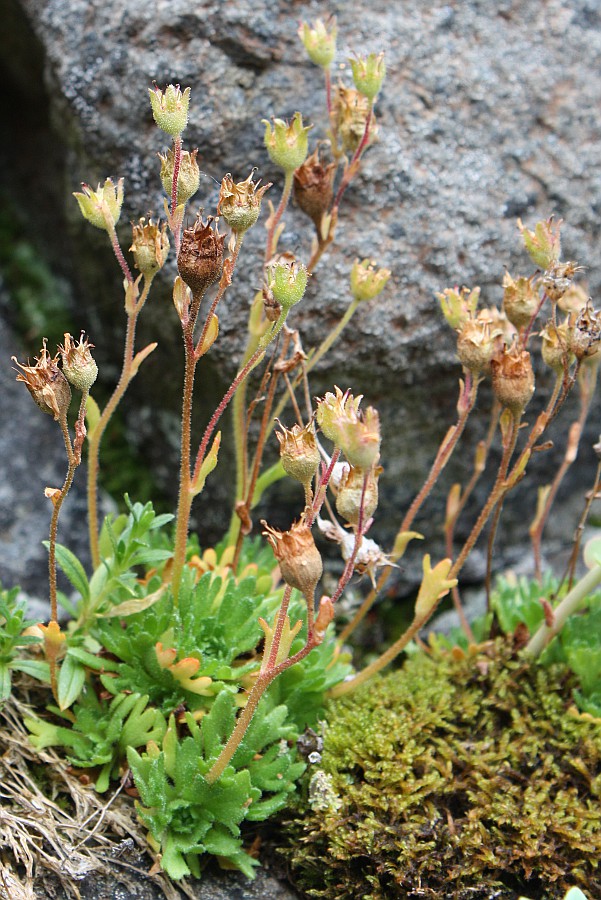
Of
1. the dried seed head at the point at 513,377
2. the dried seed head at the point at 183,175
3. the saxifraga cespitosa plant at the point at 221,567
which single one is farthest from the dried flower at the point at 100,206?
the dried seed head at the point at 513,377

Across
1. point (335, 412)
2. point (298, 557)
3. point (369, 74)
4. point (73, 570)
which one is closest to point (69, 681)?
point (73, 570)

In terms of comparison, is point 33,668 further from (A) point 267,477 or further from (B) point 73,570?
(A) point 267,477

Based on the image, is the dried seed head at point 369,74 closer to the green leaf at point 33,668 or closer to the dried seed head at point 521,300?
the dried seed head at point 521,300

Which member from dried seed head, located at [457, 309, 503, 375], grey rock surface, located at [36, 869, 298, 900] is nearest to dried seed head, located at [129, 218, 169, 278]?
dried seed head, located at [457, 309, 503, 375]

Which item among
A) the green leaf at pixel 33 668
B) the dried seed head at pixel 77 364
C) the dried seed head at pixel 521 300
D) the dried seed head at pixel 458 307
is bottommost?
the green leaf at pixel 33 668

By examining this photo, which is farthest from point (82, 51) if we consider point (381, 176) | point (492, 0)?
point (492, 0)
